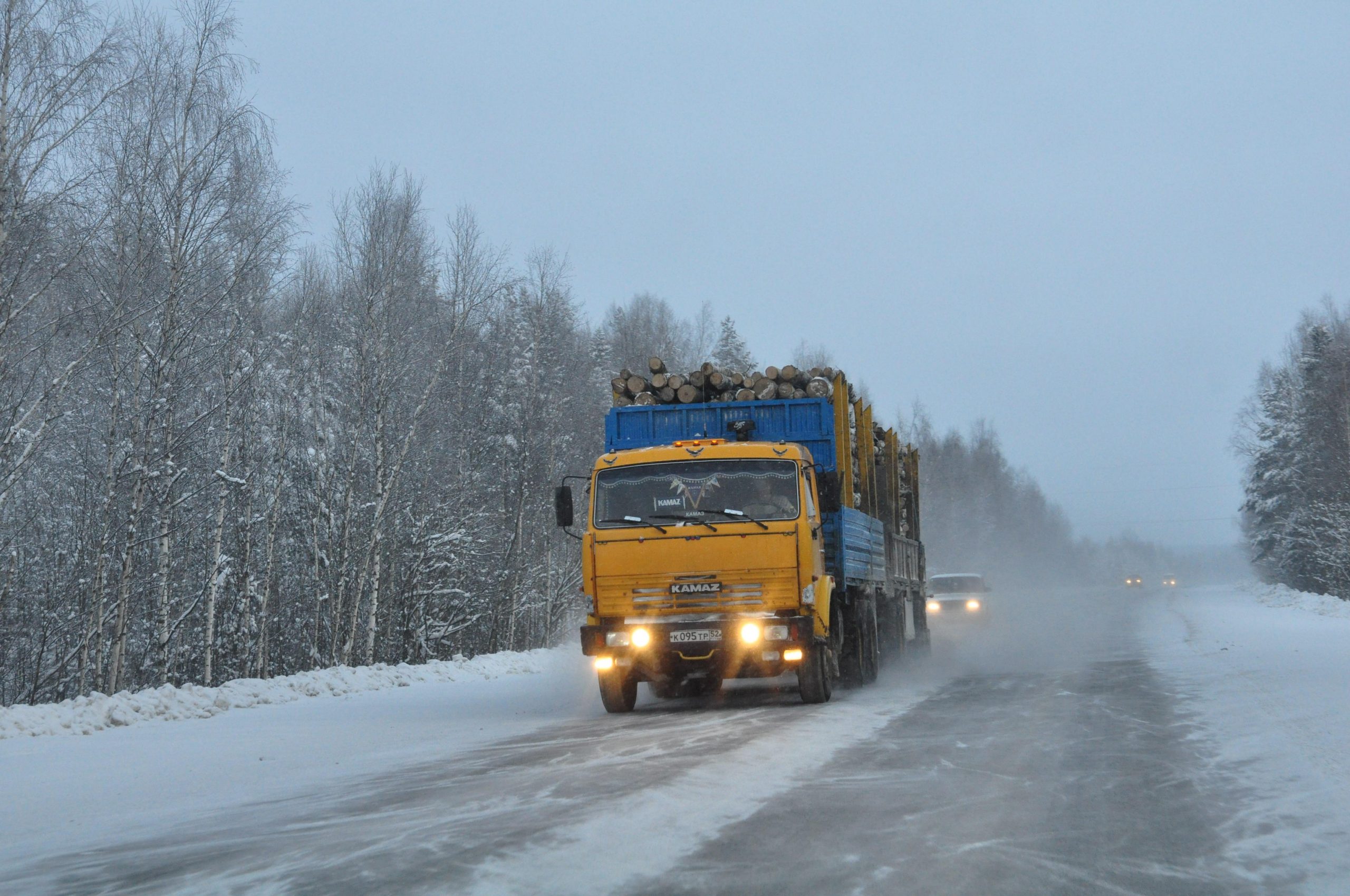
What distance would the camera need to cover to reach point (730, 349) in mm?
55188

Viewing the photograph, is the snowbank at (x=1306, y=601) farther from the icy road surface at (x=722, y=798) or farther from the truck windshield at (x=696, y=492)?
the truck windshield at (x=696, y=492)

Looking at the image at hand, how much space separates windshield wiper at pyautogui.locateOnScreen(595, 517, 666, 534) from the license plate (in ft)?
3.50

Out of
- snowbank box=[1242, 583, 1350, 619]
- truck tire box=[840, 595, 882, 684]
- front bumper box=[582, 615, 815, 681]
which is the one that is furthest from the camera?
snowbank box=[1242, 583, 1350, 619]

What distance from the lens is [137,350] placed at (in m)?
17.1

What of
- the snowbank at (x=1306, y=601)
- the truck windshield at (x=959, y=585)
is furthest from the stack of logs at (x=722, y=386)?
the snowbank at (x=1306, y=601)

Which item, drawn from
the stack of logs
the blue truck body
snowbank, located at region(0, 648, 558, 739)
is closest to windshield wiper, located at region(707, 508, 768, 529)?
the blue truck body

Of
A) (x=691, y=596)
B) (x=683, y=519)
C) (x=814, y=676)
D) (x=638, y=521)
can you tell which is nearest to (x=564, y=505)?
(x=638, y=521)

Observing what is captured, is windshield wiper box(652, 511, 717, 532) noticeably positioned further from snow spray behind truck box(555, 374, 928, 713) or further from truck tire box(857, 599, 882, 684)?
truck tire box(857, 599, 882, 684)

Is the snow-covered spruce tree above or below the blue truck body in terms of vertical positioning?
above

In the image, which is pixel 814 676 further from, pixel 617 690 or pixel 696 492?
pixel 696 492

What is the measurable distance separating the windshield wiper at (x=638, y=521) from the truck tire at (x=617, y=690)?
63.8 inches

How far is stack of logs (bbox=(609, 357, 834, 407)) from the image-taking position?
612 inches

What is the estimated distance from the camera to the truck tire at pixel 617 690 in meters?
13.2

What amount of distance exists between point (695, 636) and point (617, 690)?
4.26ft
